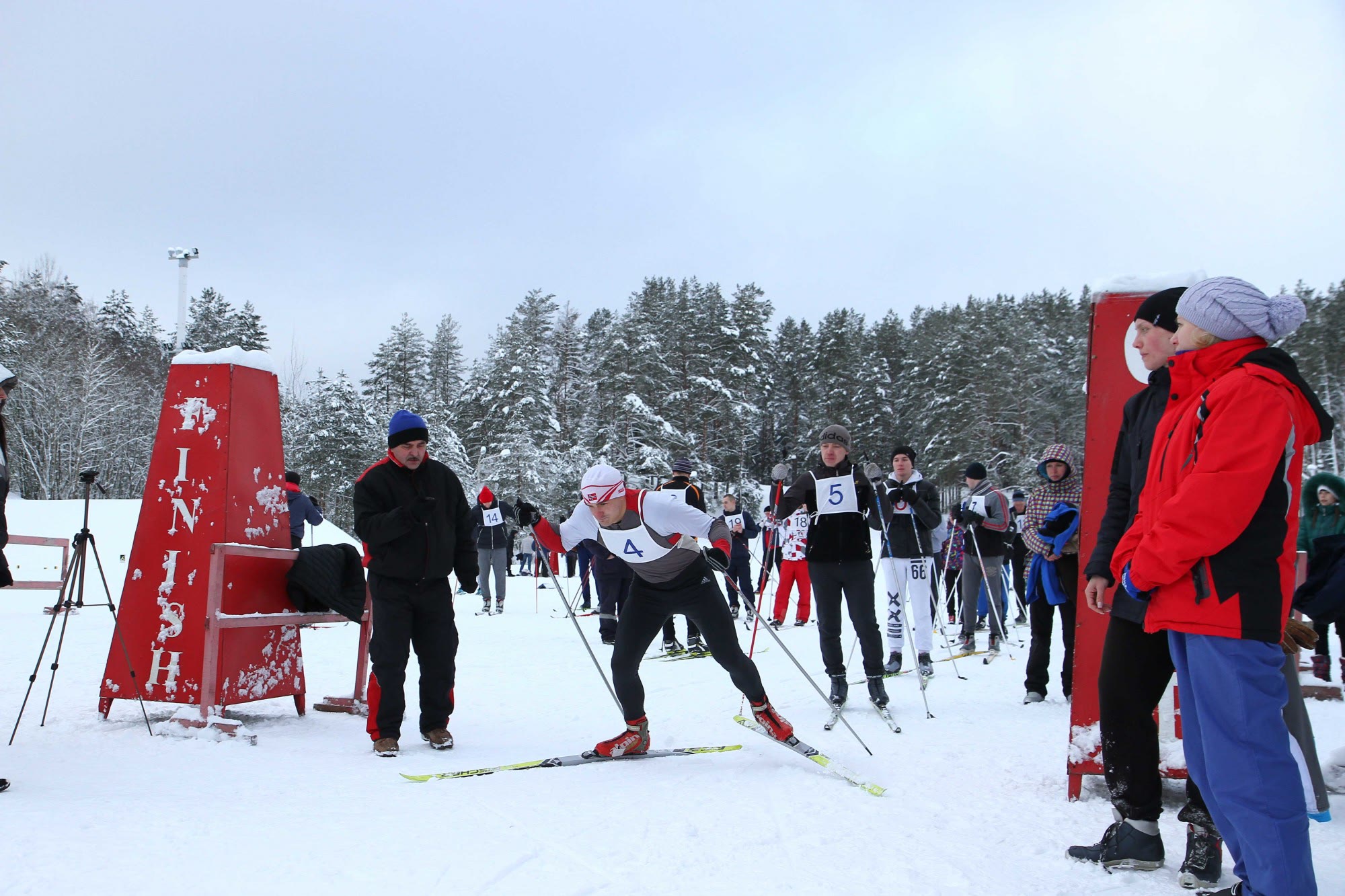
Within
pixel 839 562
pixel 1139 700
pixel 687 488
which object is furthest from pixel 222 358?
pixel 1139 700

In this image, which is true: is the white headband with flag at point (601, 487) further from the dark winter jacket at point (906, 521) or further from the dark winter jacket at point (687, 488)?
the dark winter jacket at point (687, 488)

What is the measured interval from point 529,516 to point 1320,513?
631 centimetres

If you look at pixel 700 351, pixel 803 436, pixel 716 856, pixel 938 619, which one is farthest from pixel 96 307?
pixel 716 856

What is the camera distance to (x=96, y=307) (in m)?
59.1

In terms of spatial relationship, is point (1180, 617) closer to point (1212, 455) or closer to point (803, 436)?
point (1212, 455)

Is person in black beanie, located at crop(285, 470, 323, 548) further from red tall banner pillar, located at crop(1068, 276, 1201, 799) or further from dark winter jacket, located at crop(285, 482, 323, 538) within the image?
red tall banner pillar, located at crop(1068, 276, 1201, 799)

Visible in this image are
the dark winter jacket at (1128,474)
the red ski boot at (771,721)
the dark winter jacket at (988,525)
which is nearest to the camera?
the dark winter jacket at (1128,474)

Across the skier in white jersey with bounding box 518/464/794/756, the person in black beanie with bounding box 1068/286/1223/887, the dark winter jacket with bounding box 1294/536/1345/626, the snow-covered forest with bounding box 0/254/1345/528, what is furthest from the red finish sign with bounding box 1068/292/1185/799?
the snow-covered forest with bounding box 0/254/1345/528

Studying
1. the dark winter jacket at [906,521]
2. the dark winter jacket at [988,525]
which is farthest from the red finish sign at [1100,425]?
the dark winter jacket at [988,525]

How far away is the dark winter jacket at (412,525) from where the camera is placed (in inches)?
206

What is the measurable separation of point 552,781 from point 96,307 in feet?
222

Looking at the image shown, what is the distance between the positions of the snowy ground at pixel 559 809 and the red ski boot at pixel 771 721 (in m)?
0.19

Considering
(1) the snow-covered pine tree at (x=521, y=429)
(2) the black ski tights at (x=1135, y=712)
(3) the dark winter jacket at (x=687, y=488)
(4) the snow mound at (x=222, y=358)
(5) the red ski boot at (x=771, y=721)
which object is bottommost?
(5) the red ski boot at (x=771, y=721)

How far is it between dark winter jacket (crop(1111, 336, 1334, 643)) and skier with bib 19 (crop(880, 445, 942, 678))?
200 inches
